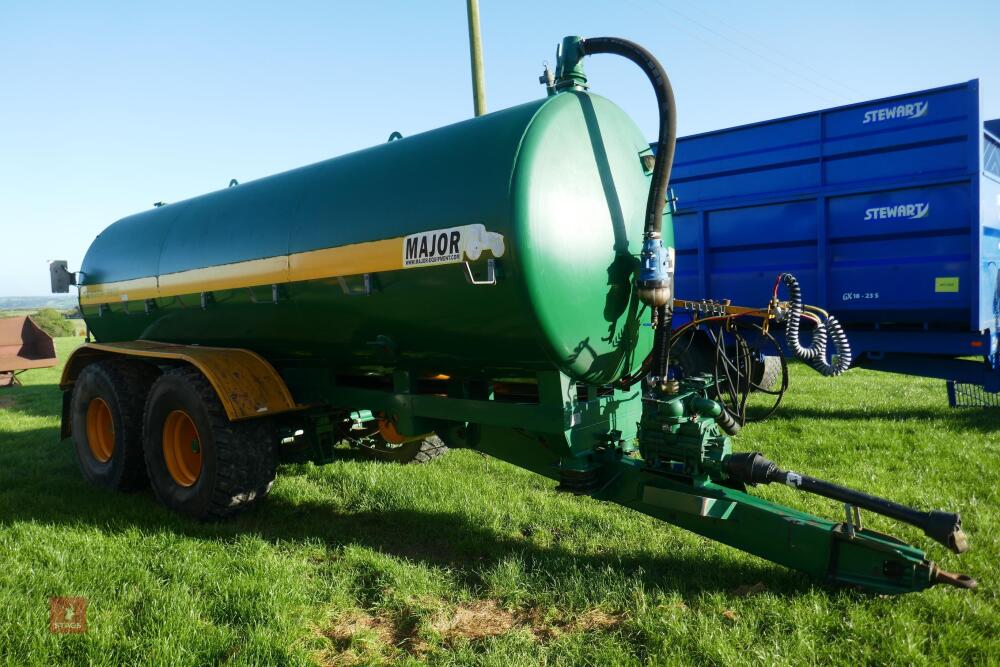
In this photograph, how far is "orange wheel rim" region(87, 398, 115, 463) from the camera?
6.20 meters

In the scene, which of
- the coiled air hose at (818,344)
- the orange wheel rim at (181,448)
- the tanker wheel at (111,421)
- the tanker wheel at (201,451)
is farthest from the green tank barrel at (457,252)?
the tanker wheel at (111,421)

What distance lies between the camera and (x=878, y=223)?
712cm

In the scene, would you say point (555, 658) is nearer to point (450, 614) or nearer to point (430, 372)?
point (450, 614)

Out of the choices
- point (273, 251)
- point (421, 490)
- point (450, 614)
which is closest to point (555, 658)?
point (450, 614)

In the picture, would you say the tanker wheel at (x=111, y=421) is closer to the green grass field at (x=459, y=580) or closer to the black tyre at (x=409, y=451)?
the green grass field at (x=459, y=580)

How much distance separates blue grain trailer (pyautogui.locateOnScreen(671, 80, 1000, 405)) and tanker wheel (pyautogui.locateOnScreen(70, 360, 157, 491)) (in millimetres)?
6216

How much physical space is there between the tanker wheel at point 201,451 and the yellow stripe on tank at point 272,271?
0.75 m

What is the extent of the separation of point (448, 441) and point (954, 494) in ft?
11.7

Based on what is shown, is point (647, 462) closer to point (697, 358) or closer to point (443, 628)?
point (443, 628)

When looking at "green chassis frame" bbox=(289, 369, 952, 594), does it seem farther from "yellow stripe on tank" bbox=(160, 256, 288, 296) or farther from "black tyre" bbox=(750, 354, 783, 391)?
"black tyre" bbox=(750, 354, 783, 391)

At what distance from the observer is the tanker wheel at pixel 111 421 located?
5.66 m

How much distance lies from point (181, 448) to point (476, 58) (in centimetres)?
706

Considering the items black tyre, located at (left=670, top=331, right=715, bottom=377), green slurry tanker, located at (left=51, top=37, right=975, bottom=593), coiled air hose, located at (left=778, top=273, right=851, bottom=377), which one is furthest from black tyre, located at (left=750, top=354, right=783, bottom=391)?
green slurry tanker, located at (left=51, top=37, right=975, bottom=593)

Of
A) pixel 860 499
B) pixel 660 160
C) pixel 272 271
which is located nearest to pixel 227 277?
pixel 272 271
